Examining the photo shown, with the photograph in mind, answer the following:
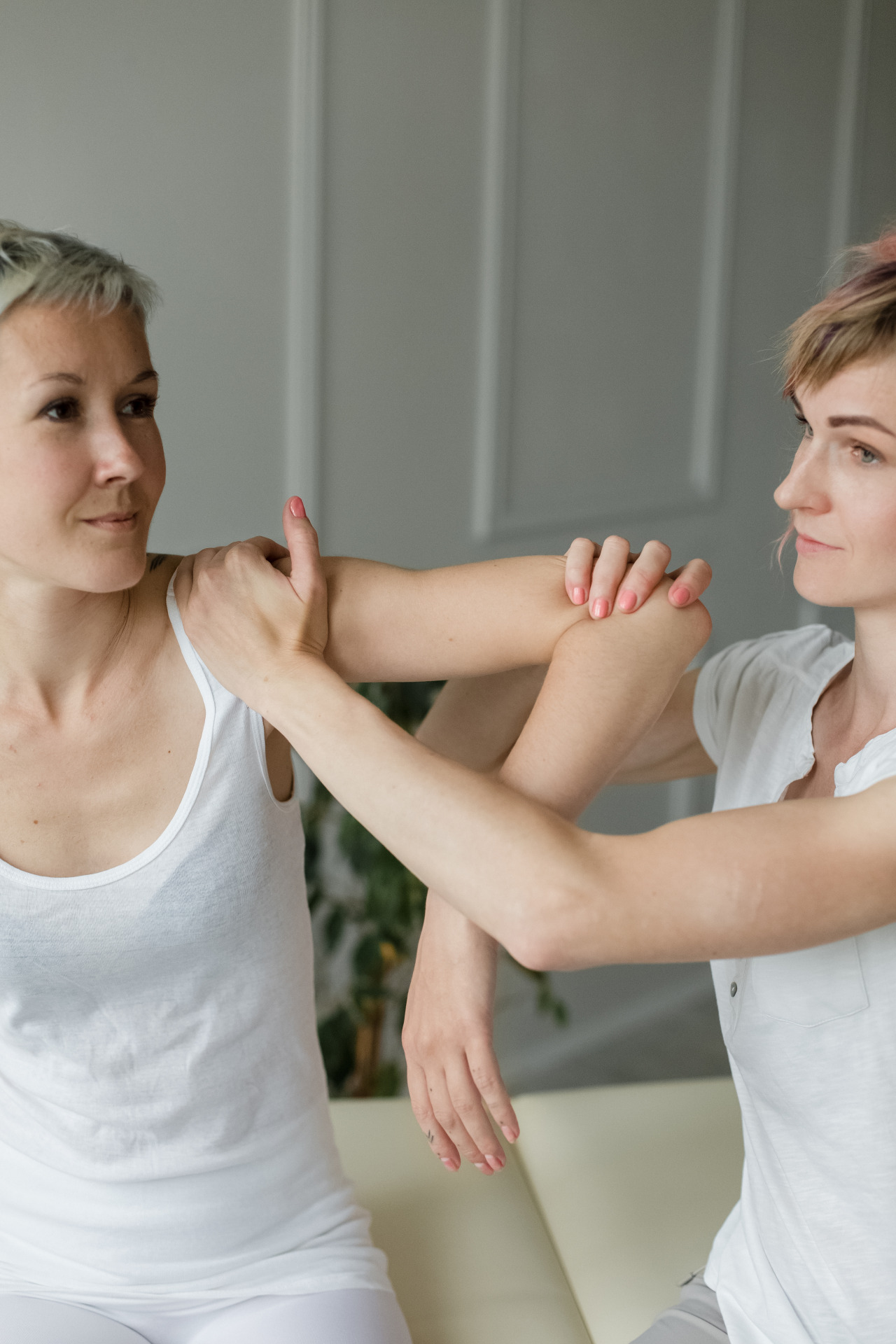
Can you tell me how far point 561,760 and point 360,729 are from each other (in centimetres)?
19

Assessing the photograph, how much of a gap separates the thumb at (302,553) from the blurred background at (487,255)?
1.08 m

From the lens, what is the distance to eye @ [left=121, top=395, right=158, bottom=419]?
113 cm

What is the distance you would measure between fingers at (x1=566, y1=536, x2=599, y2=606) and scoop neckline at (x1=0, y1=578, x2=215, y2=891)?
35 cm

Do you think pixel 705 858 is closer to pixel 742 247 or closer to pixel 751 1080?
pixel 751 1080

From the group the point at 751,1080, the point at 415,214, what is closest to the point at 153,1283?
the point at 751,1080

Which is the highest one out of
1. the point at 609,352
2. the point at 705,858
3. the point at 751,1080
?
the point at 609,352

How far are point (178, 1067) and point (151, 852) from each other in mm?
232

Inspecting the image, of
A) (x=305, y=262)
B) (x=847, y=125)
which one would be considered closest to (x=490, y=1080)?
(x=305, y=262)

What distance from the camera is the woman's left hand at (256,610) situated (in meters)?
1.09

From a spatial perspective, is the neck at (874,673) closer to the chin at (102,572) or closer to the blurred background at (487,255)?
the chin at (102,572)

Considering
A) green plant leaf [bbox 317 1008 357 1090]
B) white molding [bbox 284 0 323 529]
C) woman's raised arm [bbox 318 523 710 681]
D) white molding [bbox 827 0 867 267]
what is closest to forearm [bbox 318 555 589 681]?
woman's raised arm [bbox 318 523 710 681]

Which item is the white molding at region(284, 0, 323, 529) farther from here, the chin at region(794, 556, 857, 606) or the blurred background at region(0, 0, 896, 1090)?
the chin at region(794, 556, 857, 606)

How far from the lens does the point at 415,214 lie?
2.45 metres

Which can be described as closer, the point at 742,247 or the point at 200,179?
the point at 200,179
